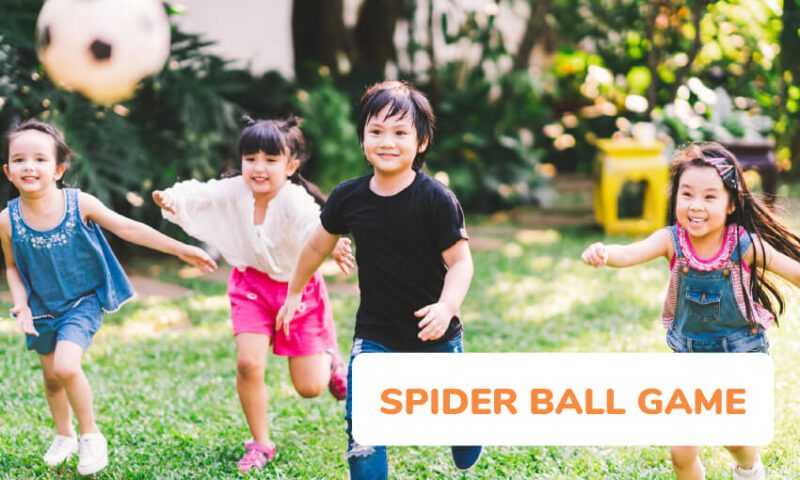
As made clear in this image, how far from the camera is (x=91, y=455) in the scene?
9.61 ft

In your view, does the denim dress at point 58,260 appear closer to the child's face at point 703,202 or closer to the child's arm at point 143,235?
the child's arm at point 143,235

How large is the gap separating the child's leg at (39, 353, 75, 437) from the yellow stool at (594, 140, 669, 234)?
513 centimetres

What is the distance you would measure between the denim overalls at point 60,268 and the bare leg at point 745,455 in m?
1.95

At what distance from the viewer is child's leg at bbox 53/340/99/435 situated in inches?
113

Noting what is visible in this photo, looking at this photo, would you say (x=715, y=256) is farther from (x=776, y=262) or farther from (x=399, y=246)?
(x=399, y=246)

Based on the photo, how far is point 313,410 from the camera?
12.1ft

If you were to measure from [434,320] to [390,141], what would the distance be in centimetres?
51

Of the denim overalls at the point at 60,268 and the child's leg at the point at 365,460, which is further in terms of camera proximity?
the denim overalls at the point at 60,268

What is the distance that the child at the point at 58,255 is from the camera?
291 cm

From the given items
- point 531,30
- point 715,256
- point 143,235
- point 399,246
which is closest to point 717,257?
point 715,256

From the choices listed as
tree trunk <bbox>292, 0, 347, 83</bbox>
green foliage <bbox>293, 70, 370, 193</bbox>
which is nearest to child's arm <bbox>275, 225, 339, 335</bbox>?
green foliage <bbox>293, 70, 370, 193</bbox>

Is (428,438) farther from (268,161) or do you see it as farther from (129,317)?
(129,317)

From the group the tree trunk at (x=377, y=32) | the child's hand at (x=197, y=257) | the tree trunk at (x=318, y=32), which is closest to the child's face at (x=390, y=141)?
the child's hand at (x=197, y=257)

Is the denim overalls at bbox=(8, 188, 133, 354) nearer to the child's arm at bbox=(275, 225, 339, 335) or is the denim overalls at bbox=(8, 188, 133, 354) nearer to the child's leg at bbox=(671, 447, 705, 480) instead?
the child's arm at bbox=(275, 225, 339, 335)
